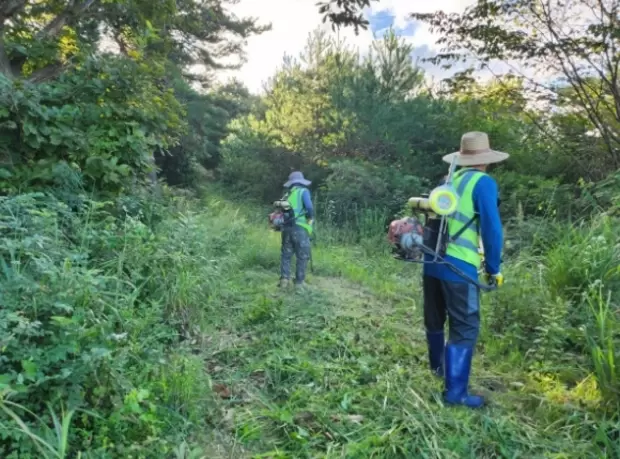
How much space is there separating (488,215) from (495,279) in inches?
19.1

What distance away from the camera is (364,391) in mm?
3125

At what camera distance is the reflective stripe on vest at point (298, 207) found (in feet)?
20.4

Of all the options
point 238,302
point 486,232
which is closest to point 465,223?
point 486,232

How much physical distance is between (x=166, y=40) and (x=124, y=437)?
19.2 feet

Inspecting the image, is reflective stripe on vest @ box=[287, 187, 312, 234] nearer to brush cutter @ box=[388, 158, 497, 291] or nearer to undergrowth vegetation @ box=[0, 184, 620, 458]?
undergrowth vegetation @ box=[0, 184, 620, 458]

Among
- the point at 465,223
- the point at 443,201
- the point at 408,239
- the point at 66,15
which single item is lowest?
the point at 408,239

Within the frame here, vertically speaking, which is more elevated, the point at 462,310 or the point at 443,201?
the point at 443,201

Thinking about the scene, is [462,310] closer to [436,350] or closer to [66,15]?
[436,350]

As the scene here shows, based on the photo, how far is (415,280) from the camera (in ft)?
22.7

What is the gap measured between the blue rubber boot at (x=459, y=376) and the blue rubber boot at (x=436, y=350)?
1.20 ft

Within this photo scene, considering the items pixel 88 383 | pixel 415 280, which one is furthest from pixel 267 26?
pixel 88 383

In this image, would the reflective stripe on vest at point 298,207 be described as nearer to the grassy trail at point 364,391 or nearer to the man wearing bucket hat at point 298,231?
the man wearing bucket hat at point 298,231

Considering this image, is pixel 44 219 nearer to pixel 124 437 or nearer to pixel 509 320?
pixel 124 437

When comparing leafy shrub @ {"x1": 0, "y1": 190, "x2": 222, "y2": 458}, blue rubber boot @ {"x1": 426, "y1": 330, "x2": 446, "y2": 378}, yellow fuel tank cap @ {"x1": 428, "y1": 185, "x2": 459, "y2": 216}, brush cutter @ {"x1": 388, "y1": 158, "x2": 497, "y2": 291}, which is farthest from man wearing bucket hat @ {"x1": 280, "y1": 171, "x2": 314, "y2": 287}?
yellow fuel tank cap @ {"x1": 428, "y1": 185, "x2": 459, "y2": 216}
